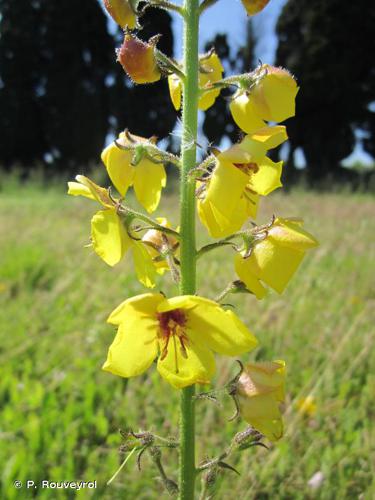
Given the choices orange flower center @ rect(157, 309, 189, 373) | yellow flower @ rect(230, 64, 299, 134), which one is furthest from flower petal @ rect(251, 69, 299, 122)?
orange flower center @ rect(157, 309, 189, 373)

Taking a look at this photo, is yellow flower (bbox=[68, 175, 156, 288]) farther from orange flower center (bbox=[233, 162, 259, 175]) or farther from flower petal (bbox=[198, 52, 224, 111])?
flower petal (bbox=[198, 52, 224, 111])

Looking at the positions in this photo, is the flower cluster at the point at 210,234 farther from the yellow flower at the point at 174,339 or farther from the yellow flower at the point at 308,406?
the yellow flower at the point at 308,406

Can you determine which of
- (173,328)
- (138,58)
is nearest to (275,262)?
(173,328)

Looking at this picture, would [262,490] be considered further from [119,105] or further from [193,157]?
[119,105]

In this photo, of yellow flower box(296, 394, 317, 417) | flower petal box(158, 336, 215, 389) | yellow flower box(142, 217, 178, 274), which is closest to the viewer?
flower petal box(158, 336, 215, 389)

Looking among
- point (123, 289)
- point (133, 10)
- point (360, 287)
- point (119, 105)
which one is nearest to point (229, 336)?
point (133, 10)

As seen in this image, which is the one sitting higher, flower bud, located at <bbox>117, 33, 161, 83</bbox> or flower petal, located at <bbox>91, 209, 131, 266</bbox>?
flower bud, located at <bbox>117, 33, 161, 83</bbox>
